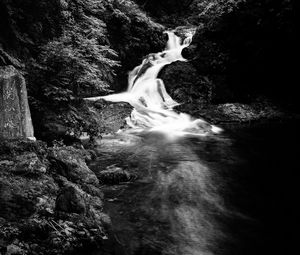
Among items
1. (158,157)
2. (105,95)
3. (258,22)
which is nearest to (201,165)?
(158,157)

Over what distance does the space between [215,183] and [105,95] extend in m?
10.1

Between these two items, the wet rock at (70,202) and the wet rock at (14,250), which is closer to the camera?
the wet rock at (14,250)

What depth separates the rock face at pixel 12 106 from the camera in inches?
245

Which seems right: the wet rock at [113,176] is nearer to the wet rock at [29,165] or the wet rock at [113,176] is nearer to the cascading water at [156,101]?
the wet rock at [29,165]

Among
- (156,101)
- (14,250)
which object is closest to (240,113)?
(156,101)

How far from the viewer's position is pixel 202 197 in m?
7.17

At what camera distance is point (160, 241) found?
521 cm

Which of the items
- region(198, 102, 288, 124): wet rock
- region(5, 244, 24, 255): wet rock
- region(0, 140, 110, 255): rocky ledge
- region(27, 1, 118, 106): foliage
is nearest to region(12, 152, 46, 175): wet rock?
region(0, 140, 110, 255): rocky ledge

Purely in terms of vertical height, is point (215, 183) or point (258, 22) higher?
point (258, 22)

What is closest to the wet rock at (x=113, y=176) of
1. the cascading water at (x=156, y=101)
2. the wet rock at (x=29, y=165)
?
the wet rock at (x=29, y=165)

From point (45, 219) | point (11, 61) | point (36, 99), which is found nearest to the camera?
point (45, 219)

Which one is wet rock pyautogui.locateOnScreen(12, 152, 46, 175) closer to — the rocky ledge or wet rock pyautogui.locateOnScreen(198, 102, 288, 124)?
the rocky ledge

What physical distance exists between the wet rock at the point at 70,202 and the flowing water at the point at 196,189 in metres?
0.72

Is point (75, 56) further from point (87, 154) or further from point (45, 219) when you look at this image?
point (45, 219)
